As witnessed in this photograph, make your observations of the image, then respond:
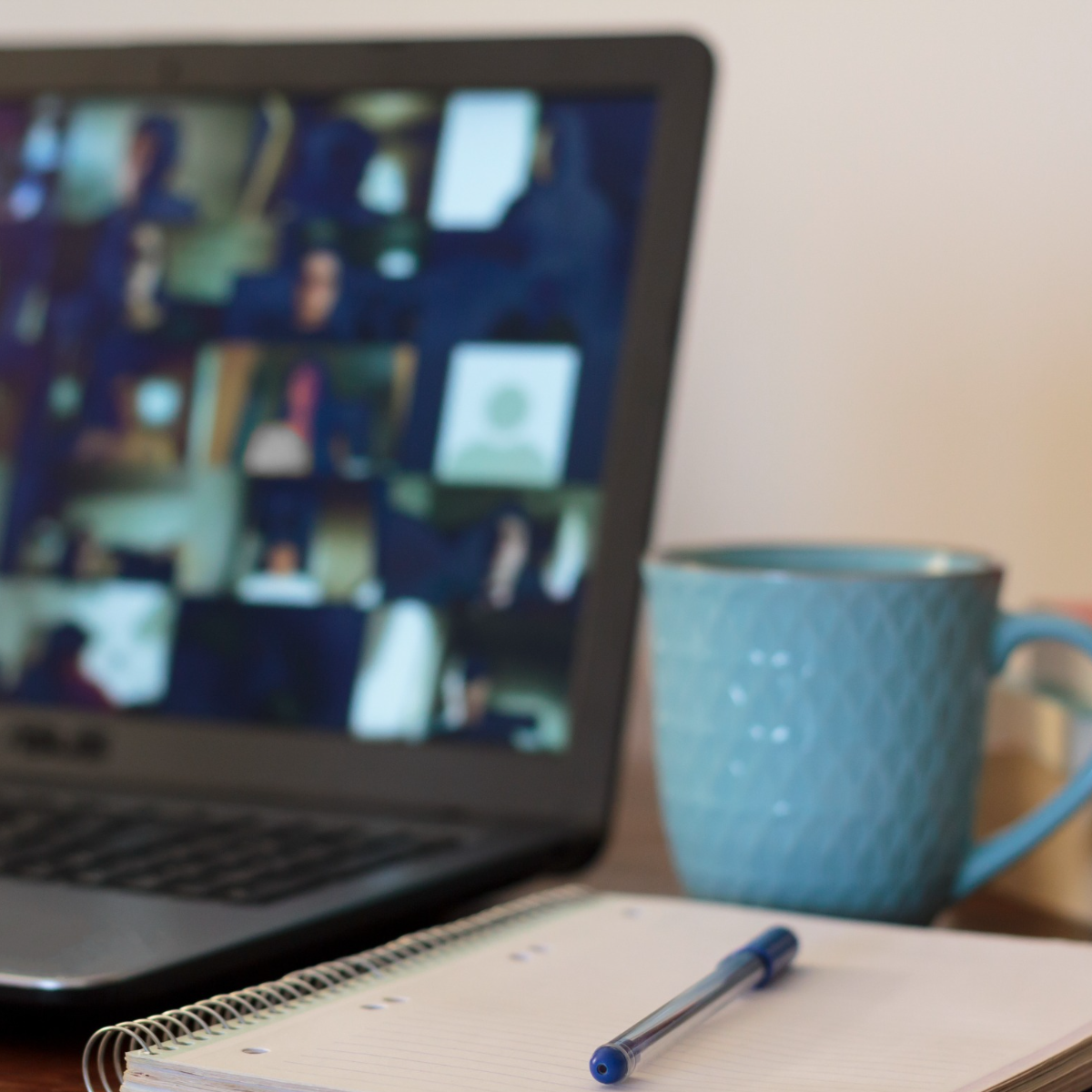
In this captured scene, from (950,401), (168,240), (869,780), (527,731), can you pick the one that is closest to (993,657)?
(869,780)

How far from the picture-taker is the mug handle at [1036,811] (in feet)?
1.44

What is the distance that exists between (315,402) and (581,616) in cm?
15

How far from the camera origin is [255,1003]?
0.32 m

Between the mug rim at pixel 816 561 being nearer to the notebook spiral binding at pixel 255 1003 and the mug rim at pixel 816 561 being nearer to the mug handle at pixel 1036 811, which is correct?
the mug handle at pixel 1036 811

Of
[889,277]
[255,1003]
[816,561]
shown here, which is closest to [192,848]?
[255,1003]

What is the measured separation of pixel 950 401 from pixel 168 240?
0.40 m

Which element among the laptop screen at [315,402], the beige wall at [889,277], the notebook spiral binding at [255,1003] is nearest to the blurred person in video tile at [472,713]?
the laptop screen at [315,402]

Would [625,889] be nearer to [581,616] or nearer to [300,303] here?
[581,616]

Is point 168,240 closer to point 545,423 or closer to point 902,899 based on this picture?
point 545,423

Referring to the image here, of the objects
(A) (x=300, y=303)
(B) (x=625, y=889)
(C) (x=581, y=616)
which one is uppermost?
(A) (x=300, y=303)

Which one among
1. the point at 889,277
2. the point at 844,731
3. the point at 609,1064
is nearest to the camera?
the point at 609,1064

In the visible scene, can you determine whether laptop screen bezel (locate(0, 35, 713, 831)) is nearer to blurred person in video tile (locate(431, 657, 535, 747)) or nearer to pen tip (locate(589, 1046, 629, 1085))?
blurred person in video tile (locate(431, 657, 535, 747))

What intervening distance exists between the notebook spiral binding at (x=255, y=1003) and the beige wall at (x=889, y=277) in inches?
15.7

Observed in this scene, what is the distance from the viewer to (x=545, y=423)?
565 millimetres
